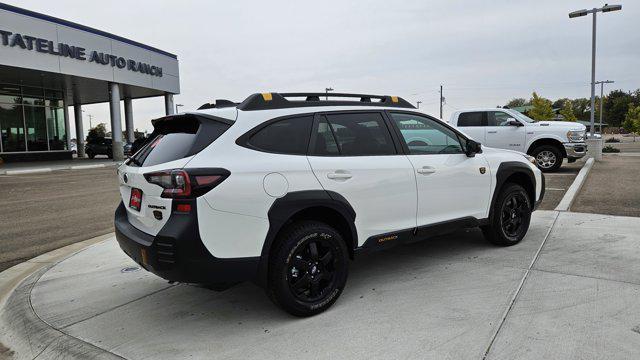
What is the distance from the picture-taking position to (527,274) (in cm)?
420

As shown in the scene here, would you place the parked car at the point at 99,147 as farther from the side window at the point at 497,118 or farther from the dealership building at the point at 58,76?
the side window at the point at 497,118

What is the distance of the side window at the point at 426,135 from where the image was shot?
4.32m

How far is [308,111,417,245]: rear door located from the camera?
3.60m

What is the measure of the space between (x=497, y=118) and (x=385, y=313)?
11.5m

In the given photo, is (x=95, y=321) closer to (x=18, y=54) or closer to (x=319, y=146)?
(x=319, y=146)

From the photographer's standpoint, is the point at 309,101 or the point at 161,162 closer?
the point at 161,162

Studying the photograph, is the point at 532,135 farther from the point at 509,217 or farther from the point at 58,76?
the point at 58,76

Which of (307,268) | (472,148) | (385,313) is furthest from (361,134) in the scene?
(385,313)

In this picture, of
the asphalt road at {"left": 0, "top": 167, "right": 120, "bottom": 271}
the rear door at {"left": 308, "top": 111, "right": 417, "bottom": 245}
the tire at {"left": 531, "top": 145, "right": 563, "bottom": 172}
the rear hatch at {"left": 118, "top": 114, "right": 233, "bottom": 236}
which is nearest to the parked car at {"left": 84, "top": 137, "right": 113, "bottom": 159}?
the asphalt road at {"left": 0, "top": 167, "right": 120, "bottom": 271}

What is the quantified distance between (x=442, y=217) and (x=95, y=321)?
3191 mm

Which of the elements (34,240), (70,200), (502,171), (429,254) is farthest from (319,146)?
(70,200)

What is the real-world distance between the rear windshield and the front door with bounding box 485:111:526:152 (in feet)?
38.0

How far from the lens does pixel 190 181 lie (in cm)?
296

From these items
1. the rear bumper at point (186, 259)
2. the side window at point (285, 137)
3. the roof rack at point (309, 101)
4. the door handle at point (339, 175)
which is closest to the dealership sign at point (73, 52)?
the roof rack at point (309, 101)
